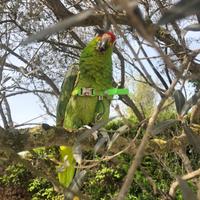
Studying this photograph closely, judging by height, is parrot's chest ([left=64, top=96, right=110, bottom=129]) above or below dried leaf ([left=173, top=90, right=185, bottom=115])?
above

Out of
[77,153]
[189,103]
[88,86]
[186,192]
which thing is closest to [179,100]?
[189,103]

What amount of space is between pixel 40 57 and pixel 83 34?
1.62ft

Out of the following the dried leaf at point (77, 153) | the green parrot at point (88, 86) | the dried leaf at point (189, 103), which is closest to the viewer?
the dried leaf at point (189, 103)

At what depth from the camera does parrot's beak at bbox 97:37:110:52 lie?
6.92 ft

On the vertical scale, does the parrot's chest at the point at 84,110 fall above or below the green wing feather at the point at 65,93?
below

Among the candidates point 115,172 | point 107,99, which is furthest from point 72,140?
point 115,172

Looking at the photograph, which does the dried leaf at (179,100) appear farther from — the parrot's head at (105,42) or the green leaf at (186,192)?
the parrot's head at (105,42)

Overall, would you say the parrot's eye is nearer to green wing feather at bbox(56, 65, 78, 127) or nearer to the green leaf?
green wing feather at bbox(56, 65, 78, 127)

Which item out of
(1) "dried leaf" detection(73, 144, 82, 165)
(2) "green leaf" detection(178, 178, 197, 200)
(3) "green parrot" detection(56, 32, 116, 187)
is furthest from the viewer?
(3) "green parrot" detection(56, 32, 116, 187)

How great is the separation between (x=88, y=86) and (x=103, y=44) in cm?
24

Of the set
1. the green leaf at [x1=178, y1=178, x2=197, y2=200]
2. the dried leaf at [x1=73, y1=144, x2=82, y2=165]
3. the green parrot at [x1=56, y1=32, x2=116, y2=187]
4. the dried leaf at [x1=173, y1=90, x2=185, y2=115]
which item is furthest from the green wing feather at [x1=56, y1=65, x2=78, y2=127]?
the green leaf at [x1=178, y1=178, x2=197, y2=200]

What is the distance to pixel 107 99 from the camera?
1986 millimetres

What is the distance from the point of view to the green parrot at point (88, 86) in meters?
2.03

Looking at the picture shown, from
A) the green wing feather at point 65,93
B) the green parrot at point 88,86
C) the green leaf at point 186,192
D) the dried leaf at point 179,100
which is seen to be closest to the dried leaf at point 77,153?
the dried leaf at point 179,100
